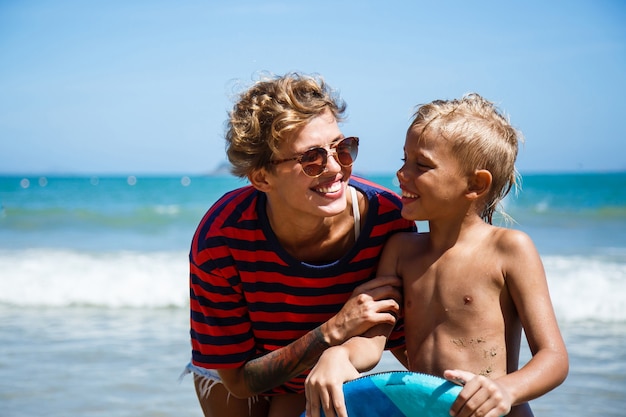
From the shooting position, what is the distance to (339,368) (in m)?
2.37

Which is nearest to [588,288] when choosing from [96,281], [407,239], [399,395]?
[96,281]

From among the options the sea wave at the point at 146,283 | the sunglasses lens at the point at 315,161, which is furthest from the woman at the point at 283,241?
the sea wave at the point at 146,283

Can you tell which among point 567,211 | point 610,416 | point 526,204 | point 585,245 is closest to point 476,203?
point 610,416

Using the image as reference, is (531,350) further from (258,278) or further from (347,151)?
(258,278)

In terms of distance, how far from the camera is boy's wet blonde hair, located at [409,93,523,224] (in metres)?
2.55

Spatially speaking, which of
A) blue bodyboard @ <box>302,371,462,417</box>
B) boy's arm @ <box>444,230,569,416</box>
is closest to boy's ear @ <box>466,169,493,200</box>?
boy's arm @ <box>444,230,569,416</box>

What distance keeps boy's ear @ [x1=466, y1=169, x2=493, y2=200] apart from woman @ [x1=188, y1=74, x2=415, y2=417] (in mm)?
425

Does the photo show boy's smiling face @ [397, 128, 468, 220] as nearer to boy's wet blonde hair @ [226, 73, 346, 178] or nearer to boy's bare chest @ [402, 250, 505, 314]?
boy's bare chest @ [402, 250, 505, 314]

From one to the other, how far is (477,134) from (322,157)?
58cm

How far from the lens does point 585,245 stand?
1179 centimetres

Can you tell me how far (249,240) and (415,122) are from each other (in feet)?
2.66

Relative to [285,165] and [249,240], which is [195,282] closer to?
[249,240]

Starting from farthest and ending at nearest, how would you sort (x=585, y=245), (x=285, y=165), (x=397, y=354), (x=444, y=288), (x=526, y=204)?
(x=526, y=204) → (x=585, y=245) → (x=397, y=354) → (x=285, y=165) → (x=444, y=288)

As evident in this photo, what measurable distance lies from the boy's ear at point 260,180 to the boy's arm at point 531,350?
37.4 inches
